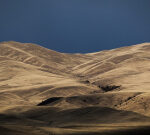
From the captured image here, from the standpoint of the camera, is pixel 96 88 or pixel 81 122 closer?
pixel 81 122

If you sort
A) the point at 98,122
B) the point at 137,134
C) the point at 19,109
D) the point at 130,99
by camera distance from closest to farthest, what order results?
the point at 137,134, the point at 98,122, the point at 19,109, the point at 130,99

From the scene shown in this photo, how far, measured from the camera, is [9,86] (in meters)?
162

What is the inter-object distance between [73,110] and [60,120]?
6.49m

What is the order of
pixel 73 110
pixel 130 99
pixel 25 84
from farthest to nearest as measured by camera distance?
1. pixel 25 84
2. pixel 130 99
3. pixel 73 110

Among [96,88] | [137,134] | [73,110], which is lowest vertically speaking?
[137,134]

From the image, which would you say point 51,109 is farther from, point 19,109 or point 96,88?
point 96,88

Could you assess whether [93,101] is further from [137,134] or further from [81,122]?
[137,134]

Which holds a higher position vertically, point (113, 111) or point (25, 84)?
point (25, 84)

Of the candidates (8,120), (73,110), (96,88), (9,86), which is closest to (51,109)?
(73,110)

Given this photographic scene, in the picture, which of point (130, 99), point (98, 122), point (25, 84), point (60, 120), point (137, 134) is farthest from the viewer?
point (25, 84)

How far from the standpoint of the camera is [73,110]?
274 ft

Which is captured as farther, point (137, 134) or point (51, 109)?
point (51, 109)

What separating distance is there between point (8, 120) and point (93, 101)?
37023 millimetres

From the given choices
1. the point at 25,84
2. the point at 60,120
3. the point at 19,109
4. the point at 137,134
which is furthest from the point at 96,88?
the point at 137,134
